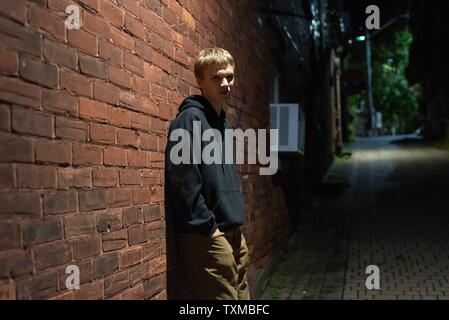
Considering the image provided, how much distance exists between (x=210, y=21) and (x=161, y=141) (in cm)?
142

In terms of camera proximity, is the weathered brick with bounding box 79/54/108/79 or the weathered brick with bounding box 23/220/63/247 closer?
the weathered brick with bounding box 23/220/63/247

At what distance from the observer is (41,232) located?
6.15 ft

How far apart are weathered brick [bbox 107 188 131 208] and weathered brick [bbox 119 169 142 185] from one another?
0.15 feet

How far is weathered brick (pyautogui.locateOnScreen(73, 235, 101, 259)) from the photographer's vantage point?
6.89ft

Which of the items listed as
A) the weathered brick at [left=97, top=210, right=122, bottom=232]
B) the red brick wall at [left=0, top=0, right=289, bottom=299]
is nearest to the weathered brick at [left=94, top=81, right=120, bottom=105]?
the red brick wall at [left=0, top=0, right=289, bottom=299]

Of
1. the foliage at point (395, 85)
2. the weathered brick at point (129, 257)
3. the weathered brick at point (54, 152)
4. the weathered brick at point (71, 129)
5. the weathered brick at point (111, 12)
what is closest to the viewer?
the weathered brick at point (54, 152)

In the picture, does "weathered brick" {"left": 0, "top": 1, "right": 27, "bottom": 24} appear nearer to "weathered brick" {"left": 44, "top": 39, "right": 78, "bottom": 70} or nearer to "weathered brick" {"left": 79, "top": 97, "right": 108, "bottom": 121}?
"weathered brick" {"left": 44, "top": 39, "right": 78, "bottom": 70}

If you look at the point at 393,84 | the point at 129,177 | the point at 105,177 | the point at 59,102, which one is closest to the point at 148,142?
the point at 129,177

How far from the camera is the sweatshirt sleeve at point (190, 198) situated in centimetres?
257

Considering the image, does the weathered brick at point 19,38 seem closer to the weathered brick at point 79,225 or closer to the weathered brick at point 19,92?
the weathered brick at point 19,92

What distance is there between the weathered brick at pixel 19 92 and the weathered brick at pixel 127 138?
63cm

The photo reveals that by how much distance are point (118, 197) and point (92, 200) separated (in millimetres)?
242

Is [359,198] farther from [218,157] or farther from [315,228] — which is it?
[218,157]

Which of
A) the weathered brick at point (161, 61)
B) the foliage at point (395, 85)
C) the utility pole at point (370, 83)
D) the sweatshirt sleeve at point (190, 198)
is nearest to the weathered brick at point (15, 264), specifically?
the sweatshirt sleeve at point (190, 198)
